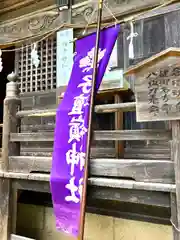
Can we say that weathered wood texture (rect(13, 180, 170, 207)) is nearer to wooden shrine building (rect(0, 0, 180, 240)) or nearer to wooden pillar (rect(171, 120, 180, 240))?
wooden shrine building (rect(0, 0, 180, 240))

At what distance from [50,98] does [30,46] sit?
146 centimetres

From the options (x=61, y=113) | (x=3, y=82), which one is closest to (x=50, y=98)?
(x=61, y=113)

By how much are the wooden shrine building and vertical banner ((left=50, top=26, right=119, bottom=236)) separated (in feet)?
0.79

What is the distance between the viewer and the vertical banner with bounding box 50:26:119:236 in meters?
3.33

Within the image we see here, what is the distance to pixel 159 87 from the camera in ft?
9.84

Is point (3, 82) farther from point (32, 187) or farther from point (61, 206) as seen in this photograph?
point (61, 206)

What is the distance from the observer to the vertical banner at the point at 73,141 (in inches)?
131

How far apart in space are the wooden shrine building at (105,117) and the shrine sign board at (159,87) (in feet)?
0.05

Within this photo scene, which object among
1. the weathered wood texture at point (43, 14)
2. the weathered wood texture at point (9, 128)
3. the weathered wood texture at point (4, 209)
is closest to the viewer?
the weathered wood texture at point (4, 209)

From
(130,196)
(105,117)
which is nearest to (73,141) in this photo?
(130,196)

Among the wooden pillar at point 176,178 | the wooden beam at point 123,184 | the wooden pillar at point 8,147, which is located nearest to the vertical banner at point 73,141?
the wooden beam at point 123,184

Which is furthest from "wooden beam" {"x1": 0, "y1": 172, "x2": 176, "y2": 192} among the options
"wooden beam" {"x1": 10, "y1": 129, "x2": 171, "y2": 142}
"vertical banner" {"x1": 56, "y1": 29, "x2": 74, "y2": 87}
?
"vertical banner" {"x1": 56, "y1": 29, "x2": 74, "y2": 87}

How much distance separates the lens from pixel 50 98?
5.73m

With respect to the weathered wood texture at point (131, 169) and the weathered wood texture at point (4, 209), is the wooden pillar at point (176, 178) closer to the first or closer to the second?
the weathered wood texture at point (131, 169)
